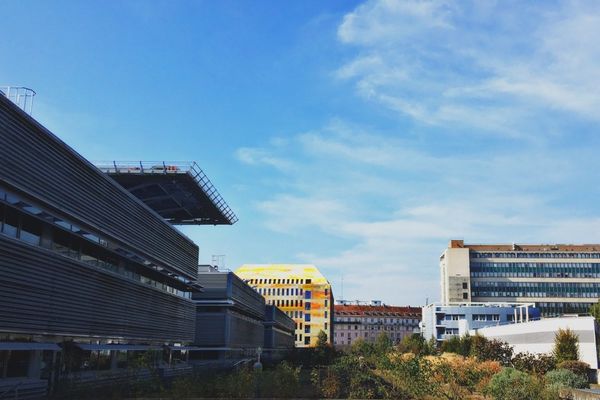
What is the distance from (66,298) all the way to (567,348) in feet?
114

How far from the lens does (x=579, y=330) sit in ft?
146

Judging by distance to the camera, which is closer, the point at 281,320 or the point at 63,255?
the point at 63,255

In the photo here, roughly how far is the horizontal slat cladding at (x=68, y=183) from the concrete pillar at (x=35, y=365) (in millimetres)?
5306

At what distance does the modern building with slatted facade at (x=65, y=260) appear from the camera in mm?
18984

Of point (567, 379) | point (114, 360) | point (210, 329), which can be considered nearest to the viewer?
point (114, 360)

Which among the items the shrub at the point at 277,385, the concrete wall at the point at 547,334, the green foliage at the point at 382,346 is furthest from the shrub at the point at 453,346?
the shrub at the point at 277,385

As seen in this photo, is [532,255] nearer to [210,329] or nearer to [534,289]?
[534,289]

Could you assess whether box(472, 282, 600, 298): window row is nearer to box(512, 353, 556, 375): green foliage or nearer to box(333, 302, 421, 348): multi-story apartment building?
box(333, 302, 421, 348): multi-story apartment building

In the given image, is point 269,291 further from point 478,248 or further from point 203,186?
point 203,186

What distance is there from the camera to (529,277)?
128m

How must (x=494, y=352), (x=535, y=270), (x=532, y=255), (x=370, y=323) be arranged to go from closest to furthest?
(x=494, y=352)
(x=535, y=270)
(x=532, y=255)
(x=370, y=323)

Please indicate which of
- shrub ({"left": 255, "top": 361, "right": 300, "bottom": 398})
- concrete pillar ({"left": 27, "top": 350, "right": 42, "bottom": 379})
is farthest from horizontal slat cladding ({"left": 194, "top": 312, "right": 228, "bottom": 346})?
shrub ({"left": 255, "top": 361, "right": 300, "bottom": 398})

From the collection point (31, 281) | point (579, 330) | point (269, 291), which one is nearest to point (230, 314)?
point (579, 330)

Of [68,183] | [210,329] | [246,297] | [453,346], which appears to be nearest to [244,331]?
[246,297]
